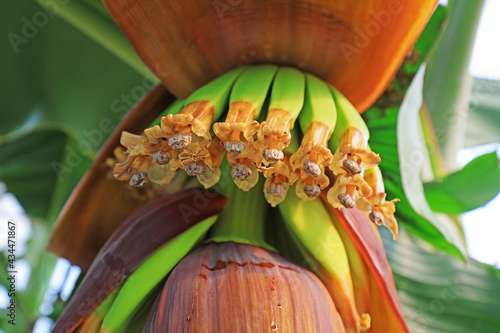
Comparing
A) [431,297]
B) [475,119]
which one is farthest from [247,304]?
[475,119]

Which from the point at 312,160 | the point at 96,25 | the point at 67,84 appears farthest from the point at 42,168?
the point at 312,160

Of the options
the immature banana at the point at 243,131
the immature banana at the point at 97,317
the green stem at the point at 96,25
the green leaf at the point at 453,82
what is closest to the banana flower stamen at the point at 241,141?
the immature banana at the point at 243,131

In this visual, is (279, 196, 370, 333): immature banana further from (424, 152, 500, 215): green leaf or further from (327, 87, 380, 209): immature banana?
(424, 152, 500, 215): green leaf

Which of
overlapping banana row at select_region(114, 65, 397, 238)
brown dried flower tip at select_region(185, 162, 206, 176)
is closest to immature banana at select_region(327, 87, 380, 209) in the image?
overlapping banana row at select_region(114, 65, 397, 238)

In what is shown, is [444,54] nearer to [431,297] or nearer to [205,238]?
[431,297]

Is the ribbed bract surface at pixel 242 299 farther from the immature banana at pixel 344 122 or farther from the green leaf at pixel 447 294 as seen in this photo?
the green leaf at pixel 447 294

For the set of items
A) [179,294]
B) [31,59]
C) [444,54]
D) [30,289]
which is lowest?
[30,289]

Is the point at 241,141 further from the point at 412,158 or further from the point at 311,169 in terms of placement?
the point at 412,158
